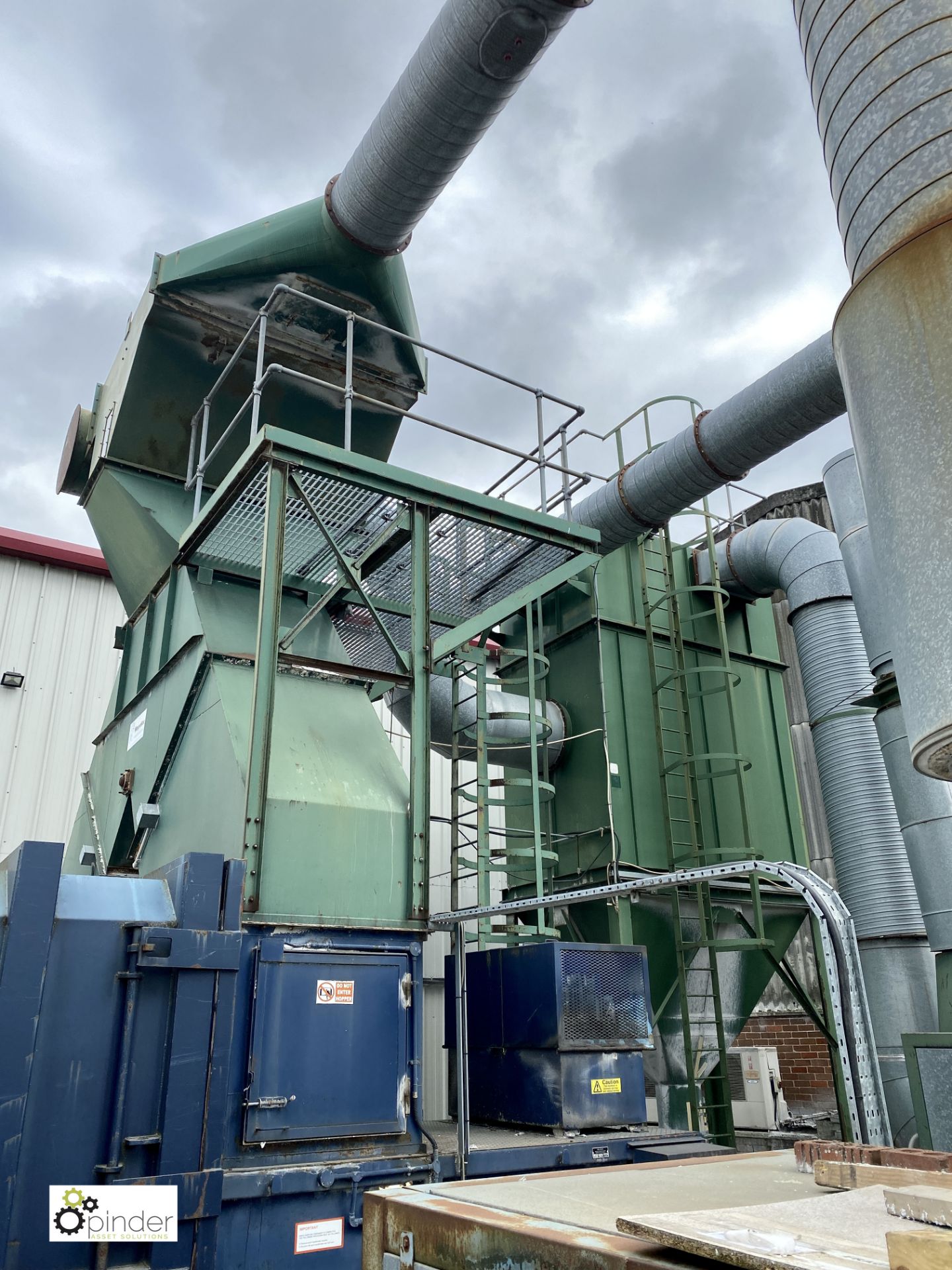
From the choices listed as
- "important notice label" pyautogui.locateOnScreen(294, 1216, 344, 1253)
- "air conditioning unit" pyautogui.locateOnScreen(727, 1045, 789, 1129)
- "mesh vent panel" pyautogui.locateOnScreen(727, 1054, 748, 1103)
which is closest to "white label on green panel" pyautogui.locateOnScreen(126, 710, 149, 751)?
"important notice label" pyautogui.locateOnScreen(294, 1216, 344, 1253)

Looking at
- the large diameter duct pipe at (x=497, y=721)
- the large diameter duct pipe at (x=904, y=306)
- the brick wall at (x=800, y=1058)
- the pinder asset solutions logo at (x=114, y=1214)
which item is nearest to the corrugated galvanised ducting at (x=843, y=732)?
the large diameter duct pipe at (x=497, y=721)

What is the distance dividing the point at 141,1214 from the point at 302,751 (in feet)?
8.17

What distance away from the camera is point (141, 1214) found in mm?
4012

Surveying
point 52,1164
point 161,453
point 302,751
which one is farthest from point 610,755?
point 52,1164

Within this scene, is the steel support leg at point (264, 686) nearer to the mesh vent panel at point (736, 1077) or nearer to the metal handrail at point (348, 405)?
the metal handrail at point (348, 405)

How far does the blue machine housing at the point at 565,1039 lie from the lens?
592 centimetres

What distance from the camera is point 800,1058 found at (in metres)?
11.1

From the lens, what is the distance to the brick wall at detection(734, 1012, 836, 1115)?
10.7 m

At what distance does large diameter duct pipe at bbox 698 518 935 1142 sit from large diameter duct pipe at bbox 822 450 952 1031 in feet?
3.93

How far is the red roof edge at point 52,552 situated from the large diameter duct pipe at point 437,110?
6.16m

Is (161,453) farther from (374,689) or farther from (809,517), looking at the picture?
(809,517)

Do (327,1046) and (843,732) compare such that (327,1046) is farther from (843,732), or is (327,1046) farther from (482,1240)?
(843,732)

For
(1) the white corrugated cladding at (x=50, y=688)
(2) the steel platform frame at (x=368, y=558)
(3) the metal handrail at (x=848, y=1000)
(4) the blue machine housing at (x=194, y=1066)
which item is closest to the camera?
(3) the metal handrail at (x=848, y=1000)

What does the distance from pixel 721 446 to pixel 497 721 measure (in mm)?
3383
